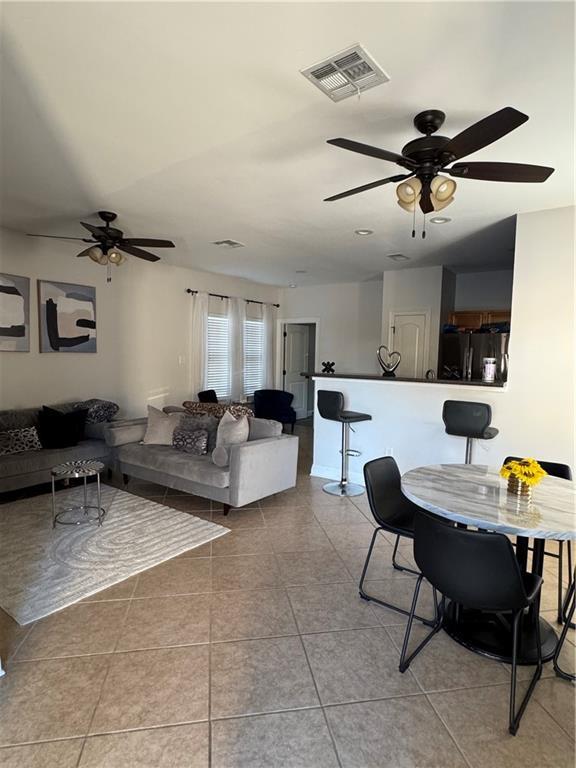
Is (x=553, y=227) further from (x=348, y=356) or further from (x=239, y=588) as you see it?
(x=348, y=356)

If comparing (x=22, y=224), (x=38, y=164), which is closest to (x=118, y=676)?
(x=38, y=164)

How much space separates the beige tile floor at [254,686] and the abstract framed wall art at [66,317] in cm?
342

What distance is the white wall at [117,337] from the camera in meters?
4.75

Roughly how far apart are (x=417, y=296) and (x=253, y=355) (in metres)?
3.19

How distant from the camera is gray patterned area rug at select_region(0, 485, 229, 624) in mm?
2567

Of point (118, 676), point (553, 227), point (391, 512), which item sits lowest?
point (118, 676)

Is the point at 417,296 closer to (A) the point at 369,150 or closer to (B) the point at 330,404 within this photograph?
(B) the point at 330,404

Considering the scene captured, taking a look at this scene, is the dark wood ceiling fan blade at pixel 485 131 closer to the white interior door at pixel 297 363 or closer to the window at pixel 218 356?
the window at pixel 218 356

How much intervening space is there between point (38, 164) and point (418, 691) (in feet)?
12.9

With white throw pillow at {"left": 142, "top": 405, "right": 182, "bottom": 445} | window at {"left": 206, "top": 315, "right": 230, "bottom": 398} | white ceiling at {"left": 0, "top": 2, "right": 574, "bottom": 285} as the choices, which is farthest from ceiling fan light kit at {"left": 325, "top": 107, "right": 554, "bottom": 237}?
window at {"left": 206, "top": 315, "right": 230, "bottom": 398}

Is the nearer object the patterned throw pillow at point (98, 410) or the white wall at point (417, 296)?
the patterned throw pillow at point (98, 410)

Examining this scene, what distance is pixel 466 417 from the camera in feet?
12.3

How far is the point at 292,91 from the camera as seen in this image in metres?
2.05

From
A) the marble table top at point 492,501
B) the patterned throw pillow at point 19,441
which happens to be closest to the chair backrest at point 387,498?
the marble table top at point 492,501
